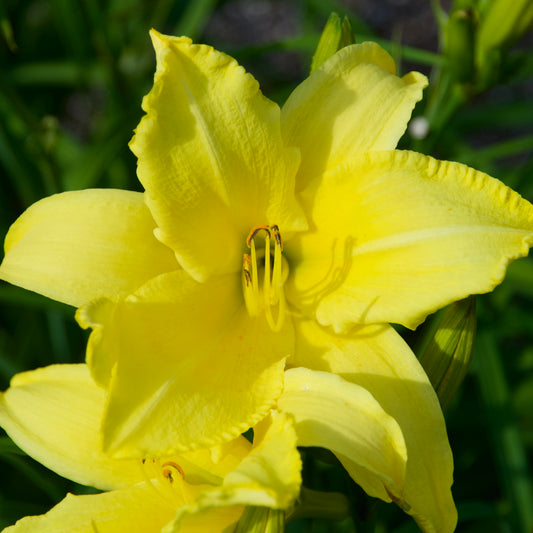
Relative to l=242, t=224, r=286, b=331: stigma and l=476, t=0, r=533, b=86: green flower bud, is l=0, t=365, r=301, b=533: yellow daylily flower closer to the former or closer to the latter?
l=242, t=224, r=286, b=331: stigma

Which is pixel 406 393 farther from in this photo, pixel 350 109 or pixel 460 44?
pixel 460 44

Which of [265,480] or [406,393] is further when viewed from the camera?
[406,393]

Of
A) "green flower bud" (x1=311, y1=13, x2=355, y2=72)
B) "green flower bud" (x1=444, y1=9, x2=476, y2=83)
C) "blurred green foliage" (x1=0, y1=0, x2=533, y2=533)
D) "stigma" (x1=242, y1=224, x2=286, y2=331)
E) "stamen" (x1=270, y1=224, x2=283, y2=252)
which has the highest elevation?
"green flower bud" (x1=311, y1=13, x2=355, y2=72)

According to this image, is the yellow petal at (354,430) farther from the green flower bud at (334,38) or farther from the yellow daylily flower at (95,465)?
the green flower bud at (334,38)

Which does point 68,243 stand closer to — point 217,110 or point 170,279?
point 170,279

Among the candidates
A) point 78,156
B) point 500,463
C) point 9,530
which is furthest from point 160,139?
point 78,156

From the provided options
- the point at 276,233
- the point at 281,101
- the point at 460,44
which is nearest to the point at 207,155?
the point at 276,233

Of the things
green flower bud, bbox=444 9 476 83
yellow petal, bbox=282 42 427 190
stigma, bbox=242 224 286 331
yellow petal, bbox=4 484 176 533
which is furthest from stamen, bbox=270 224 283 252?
green flower bud, bbox=444 9 476 83
